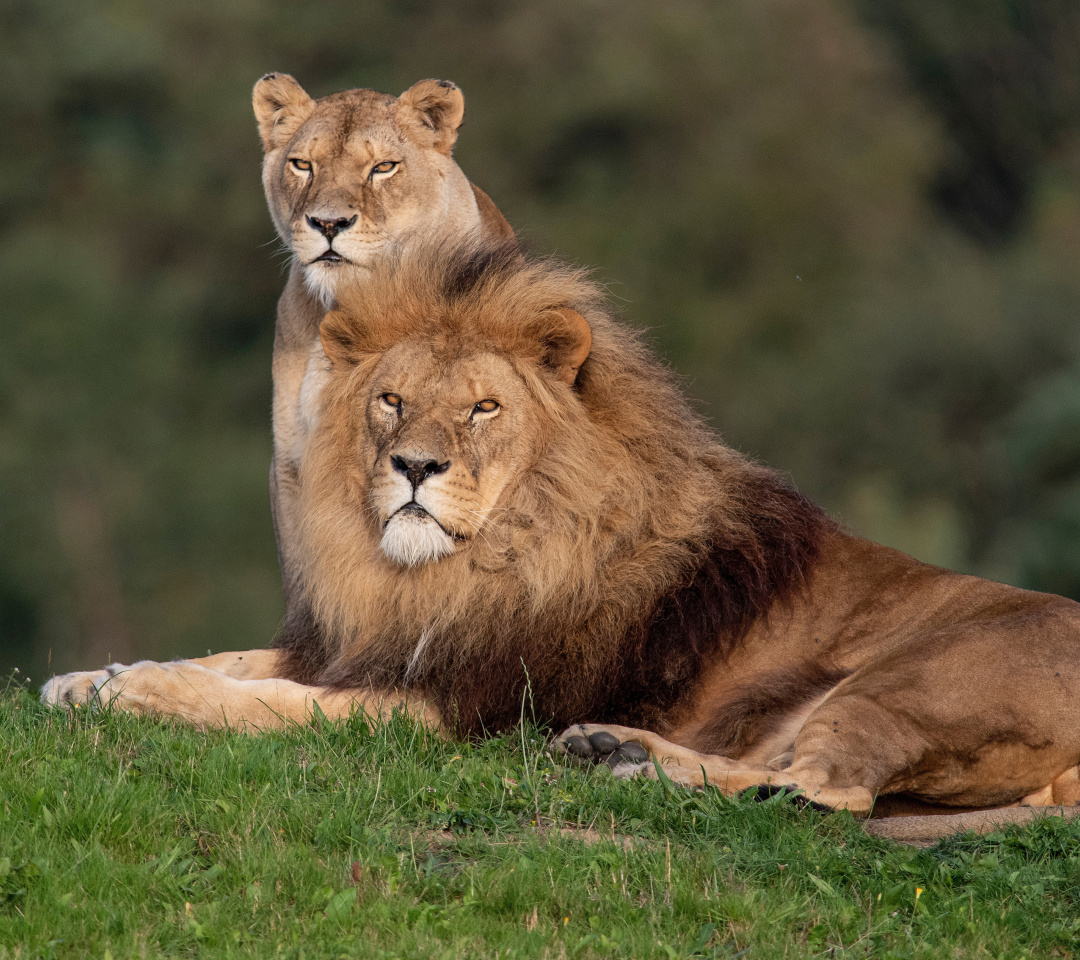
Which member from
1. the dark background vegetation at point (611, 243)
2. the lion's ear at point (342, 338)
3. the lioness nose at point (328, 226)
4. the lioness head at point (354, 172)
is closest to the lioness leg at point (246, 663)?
the lion's ear at point (342, 338)

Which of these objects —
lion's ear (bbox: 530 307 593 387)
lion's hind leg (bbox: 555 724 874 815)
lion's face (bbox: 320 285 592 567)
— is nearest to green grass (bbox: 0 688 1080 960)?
lion's hind leg (bbox: 555 724 874 815)

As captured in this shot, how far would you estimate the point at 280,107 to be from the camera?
7.20 metres

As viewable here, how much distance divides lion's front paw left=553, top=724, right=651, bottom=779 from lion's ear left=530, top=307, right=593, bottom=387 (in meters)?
1.07

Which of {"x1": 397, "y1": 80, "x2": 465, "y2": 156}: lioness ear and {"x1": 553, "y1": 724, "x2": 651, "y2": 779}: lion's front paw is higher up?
{"x1": 397, "y1": 80, "x2": 465, "y2": 156}: lioness ear

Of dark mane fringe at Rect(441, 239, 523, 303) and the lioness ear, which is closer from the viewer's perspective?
dark mane fringe at Rect(441, 239, 523, 303)

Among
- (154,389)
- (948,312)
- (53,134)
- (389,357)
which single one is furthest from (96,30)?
(389,357)

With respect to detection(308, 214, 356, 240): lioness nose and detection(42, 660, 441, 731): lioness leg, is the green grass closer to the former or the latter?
detection(42, 660, 441, 731): lioness leg

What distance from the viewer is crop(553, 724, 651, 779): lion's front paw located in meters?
4.49

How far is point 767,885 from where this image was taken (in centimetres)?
379

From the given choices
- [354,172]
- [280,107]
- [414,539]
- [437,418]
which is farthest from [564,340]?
[280,107]

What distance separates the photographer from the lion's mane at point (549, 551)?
4.81 metres

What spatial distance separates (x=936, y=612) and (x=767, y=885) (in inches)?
53.1

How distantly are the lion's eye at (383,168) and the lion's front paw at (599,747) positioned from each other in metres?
3.06

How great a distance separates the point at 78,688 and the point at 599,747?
1580 mm
